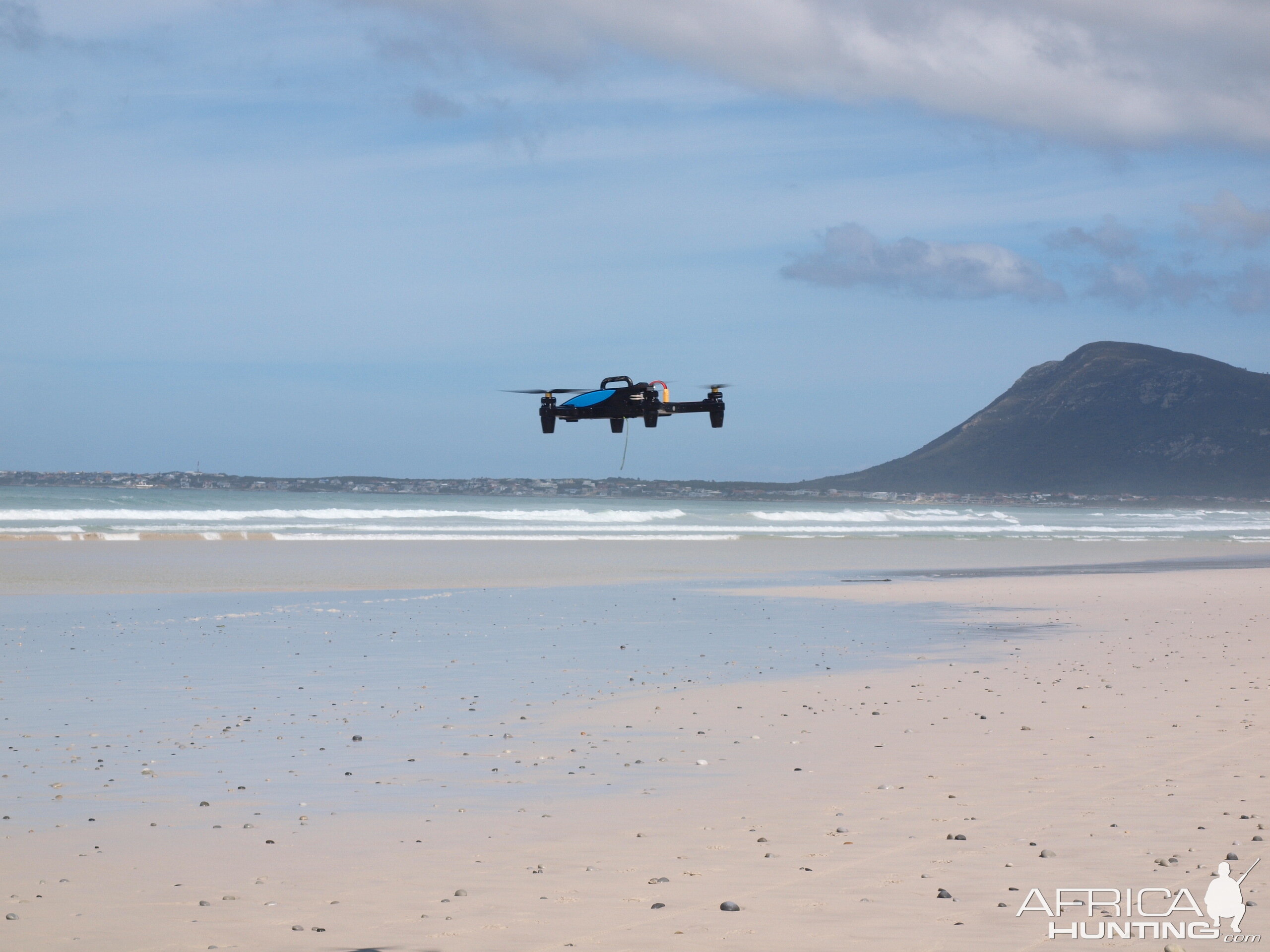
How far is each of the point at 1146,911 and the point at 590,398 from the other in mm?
12518

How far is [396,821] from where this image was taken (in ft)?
28.8

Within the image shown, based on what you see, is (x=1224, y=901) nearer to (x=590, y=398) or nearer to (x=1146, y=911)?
(x=1146, y=911)

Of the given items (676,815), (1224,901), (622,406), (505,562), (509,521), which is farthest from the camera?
(509,521)

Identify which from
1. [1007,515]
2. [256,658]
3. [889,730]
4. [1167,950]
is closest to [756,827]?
[1167,950]

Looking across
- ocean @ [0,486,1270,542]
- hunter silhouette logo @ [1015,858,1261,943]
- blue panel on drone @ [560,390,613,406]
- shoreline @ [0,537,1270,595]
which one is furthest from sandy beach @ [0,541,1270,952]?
ocean @ [0,486,1270,542]

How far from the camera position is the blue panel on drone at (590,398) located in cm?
1828

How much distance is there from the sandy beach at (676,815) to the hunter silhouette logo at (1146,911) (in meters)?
0.03

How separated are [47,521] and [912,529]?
49301mm

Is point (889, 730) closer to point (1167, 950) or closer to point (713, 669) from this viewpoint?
point (713, 669)

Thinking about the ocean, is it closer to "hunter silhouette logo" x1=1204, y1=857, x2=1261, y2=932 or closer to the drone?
the drone

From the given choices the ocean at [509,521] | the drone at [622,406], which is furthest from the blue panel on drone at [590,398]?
the ocean at [509,521]

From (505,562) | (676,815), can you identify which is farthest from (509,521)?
(676,815)

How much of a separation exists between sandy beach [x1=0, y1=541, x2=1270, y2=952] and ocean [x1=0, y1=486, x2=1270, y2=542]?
4244 centimetres

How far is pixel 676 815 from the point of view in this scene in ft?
29.8
